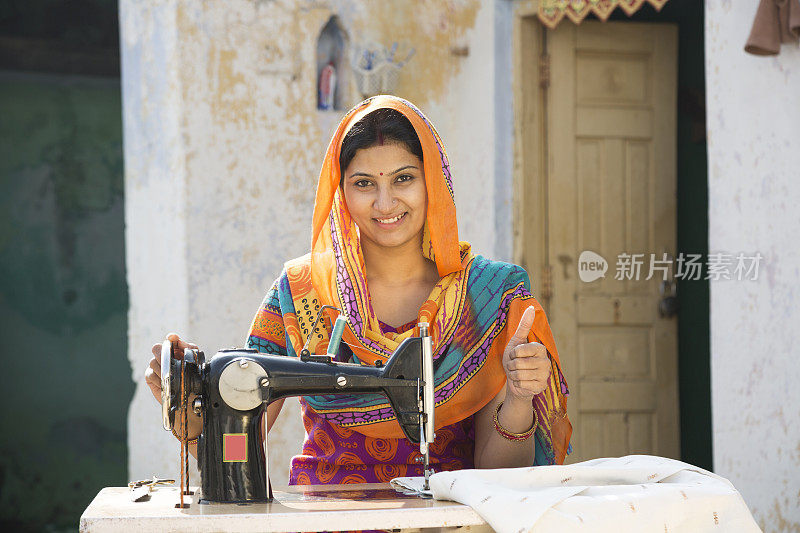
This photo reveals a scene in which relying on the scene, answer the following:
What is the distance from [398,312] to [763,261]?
2470 millimetres

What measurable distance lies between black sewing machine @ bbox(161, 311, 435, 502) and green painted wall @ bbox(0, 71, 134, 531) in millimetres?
3979

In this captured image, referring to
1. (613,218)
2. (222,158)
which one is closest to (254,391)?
(222,158)

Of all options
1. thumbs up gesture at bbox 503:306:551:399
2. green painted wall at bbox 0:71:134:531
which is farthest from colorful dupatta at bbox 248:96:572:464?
green painted wall at bbox 0:71:134:531

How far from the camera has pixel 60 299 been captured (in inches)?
225

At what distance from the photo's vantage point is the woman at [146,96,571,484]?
227 centimetres

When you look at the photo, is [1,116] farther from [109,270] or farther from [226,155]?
[226,155]

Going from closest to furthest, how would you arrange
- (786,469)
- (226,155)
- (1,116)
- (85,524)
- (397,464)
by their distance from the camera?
(85,524) < (397,464) < (786,469) < (226,155) < (1,116)

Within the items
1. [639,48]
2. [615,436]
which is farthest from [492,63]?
[615,436]

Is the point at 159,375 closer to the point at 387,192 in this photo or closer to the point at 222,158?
the point at 387,192

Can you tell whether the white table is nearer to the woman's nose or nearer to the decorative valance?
the woman's nose

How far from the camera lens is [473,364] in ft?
7.58

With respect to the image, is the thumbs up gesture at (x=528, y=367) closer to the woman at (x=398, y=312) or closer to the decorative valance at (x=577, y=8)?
the woman at (x=398, y=312)

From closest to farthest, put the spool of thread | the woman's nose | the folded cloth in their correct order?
the folded cloth
the spool of thread
the woman's nose

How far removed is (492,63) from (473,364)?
3280 millimetres
